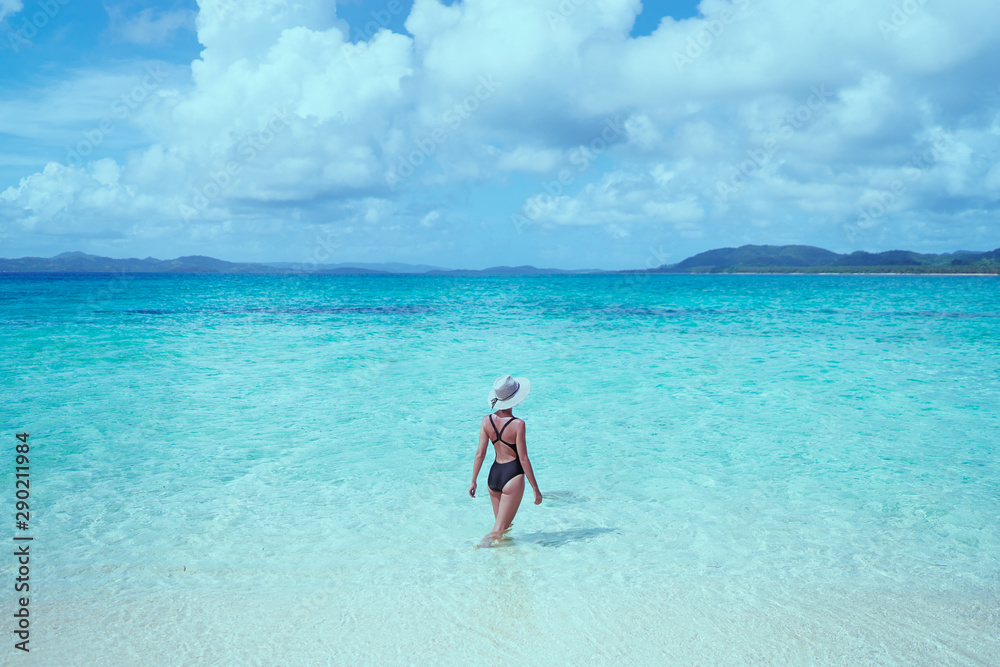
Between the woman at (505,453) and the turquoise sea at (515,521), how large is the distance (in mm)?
378

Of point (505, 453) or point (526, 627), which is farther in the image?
point (505, 453)

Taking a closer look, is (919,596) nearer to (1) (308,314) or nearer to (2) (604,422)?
(2) (604,422)

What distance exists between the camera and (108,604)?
5000 mm

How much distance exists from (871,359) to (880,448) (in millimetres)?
10481

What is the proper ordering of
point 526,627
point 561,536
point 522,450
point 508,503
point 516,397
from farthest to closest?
point 561,536
point 508,503
point 522,450
point 516,397
point 526,627

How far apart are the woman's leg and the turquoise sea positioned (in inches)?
7.6

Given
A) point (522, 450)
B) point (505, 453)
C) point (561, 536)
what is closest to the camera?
point (522, 450)

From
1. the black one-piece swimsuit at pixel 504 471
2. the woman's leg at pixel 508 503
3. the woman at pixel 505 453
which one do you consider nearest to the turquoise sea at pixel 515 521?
the woman's leg at pixel 508 503

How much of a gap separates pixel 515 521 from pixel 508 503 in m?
0.82

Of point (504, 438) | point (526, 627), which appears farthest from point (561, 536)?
point (526, 627)

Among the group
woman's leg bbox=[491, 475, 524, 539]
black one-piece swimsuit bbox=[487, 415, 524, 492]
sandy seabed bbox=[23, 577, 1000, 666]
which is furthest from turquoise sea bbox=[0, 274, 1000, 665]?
black one-piece swimsuit bbox=[487, 415, 524, 492]

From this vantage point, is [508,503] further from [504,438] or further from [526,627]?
[526,627]

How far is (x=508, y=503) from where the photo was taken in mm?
6031

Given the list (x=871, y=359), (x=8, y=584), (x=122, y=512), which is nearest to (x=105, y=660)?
(x=8, y=584)
